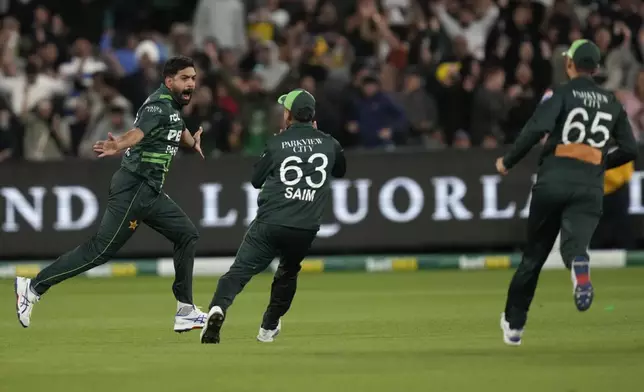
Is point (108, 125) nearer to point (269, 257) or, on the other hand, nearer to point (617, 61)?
point (617, 61)

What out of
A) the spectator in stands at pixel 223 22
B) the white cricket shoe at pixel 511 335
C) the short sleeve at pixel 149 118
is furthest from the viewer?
the spectator in stands at pixel 223 22

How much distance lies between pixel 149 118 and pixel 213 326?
1913mm

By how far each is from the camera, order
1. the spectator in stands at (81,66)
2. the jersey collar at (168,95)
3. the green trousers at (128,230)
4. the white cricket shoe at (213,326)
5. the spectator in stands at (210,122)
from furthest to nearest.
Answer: the spectator in stands at (81,66) → the spectator in stands at (210,122) → the green trousers at (128,230) → the jersey collar at (168,95) → the white cricket shoe at (213,326)

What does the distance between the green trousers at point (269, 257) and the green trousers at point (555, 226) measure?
181cm

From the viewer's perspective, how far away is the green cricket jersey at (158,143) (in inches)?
507

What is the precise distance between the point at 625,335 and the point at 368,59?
11.7 meters

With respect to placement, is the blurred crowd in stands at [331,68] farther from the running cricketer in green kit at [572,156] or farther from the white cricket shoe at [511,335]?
the white cricket shoe at [511,335]

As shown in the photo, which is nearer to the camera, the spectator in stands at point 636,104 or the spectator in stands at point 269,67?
the spectator in stands at point 636,104

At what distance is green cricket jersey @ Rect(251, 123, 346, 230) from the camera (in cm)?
1209

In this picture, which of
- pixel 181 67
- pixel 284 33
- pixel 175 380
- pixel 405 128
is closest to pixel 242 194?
pixel 405 128

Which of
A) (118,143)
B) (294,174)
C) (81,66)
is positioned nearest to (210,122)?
(81,66)

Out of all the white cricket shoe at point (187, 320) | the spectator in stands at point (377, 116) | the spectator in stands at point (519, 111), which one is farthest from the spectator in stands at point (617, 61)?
the white cricket shoe at point (187, 320)

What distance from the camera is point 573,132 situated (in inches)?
442

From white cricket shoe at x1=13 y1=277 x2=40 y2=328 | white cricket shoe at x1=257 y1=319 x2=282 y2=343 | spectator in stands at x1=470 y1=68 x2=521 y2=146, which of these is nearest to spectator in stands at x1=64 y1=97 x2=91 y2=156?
spectator in stands at x1=470 y1=68 x2=521 y2=146
